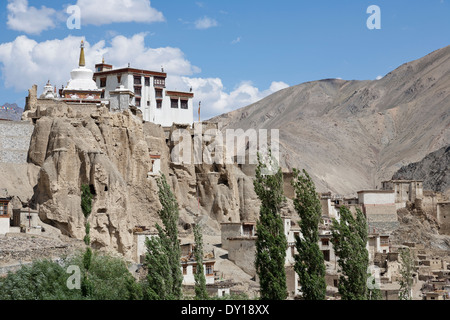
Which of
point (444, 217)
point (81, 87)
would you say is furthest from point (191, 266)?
point (444, 217)

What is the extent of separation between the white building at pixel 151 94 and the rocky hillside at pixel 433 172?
5217 centimetres

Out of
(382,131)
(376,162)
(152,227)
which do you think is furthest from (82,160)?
(382,131)

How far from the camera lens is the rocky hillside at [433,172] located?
108 metres

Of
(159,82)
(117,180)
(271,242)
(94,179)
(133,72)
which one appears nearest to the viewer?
(271,242)

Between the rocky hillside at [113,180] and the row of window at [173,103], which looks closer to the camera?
the rocky hillside at [113,180]

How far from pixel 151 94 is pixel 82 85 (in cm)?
635

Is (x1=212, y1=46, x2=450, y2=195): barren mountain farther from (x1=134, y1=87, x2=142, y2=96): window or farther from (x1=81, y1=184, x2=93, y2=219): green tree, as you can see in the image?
(x1=81, y1=184, x2=93, y2=219): green tree

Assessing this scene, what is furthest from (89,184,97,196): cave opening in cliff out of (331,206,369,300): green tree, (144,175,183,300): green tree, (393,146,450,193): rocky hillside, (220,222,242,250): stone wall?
(393,146,450,193): rocky hillside

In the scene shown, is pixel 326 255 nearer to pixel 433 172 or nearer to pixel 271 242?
pixel 271 242

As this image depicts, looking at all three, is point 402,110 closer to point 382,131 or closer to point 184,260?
point 382,131

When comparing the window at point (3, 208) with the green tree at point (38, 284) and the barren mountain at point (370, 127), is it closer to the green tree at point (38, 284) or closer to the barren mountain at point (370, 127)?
the green tree at point (38, 284)

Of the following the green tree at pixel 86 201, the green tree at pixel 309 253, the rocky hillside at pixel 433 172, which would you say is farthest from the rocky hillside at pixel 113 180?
the rocky hillside at pixel 433 172

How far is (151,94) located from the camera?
207ft
